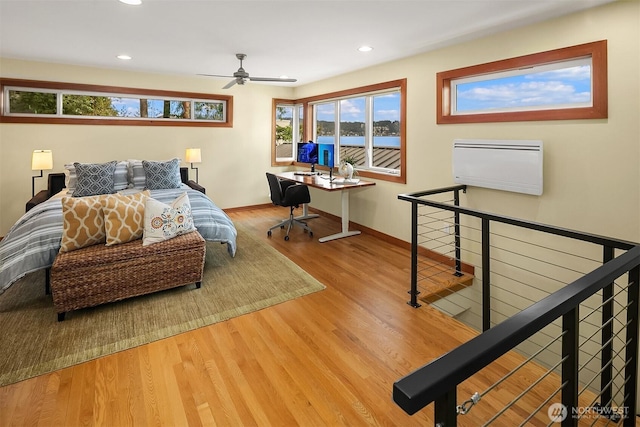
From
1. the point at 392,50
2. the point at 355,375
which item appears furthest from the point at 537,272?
the point at 392,50

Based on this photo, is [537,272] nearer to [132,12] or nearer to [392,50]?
[392,50]

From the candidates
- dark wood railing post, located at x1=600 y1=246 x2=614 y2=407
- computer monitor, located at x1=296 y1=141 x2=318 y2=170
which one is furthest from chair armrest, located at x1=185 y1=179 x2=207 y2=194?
dark wood railing post, located at x1=600 y1=246 x2=614 y2=407

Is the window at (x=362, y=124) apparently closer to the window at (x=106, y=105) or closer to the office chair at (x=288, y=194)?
the office chair at (x=288, y=194)

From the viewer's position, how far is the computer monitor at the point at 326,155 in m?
5.28

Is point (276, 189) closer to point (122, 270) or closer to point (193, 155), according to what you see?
point (193, 155)

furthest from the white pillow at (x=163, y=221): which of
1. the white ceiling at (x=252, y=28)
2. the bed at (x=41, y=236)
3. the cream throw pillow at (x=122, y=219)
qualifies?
the white ceiling at (x=252, y=28)

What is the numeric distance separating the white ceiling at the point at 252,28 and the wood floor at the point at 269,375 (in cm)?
241

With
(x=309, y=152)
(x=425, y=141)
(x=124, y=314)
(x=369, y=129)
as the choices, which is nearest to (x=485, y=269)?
(x=425, y=141)

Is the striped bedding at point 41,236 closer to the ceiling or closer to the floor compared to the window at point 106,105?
closer to the floor

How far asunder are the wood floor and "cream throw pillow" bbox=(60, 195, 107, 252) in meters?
1.07

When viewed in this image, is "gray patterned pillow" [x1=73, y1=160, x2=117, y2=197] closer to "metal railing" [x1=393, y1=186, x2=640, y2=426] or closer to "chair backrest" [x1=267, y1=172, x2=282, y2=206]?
"chair backrest" [x1=267, y1=172, x2=282, y2=206]

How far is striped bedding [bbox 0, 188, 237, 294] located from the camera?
2737 millimetres

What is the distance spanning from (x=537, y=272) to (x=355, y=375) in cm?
208

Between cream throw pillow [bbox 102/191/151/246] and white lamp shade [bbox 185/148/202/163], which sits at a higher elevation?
white lamp shade [bbox 185/148/202/163]
